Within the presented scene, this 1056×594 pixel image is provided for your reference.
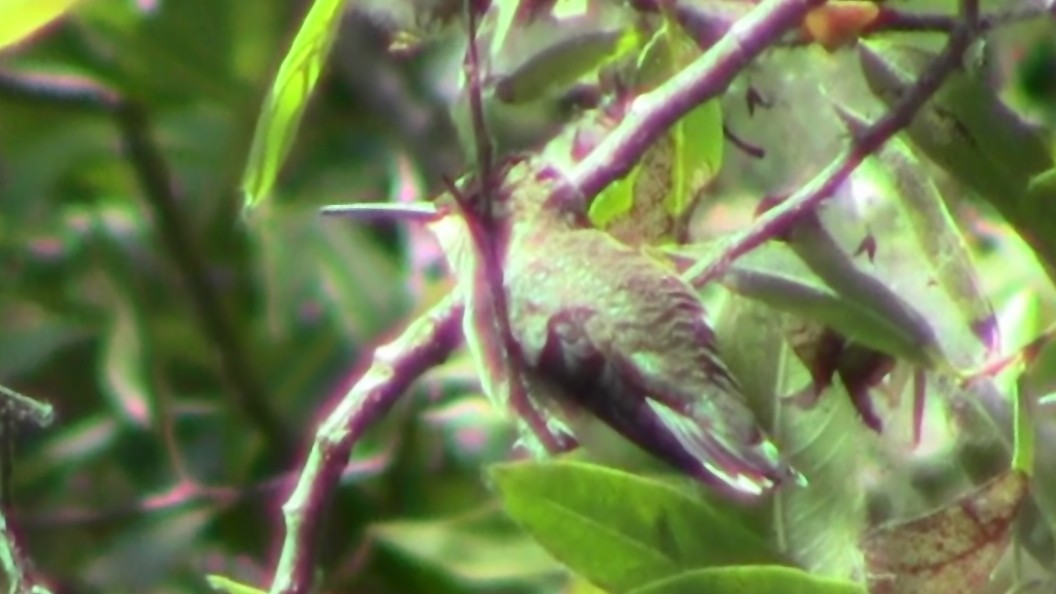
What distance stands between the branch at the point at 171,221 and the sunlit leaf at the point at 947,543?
169 centimetres

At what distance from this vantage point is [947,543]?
0.93 meters

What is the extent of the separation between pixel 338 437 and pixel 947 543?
32 centimetres

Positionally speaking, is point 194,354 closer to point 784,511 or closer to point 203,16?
point 203,16

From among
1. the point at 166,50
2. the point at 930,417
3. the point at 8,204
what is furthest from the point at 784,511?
the point at 8,204

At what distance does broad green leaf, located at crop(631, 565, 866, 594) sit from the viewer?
0.88 m

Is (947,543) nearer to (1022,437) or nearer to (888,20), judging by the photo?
(1022,437)

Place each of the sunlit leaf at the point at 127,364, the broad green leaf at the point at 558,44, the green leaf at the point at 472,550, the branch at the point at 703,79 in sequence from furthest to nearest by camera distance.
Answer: the sunlit leaf at the point at 127,364, the green leaf at the point at 472,550, the broad green leaf at the point at 558,44, the branch at the point at 703,79

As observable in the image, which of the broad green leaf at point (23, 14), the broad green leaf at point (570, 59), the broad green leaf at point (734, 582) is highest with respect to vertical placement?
the broad green leaf at point (23, 14)

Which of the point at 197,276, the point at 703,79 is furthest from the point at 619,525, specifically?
the point at 197,276

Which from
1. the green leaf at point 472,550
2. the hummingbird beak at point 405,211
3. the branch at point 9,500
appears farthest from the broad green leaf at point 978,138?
the green leaf at point 472,550

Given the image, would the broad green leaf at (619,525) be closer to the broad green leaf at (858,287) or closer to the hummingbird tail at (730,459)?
the hummingbird tail at (730,459)

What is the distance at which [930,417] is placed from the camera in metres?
1.09

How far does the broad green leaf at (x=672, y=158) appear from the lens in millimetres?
1194

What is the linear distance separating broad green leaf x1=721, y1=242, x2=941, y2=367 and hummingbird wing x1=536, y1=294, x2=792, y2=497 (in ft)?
0.25
